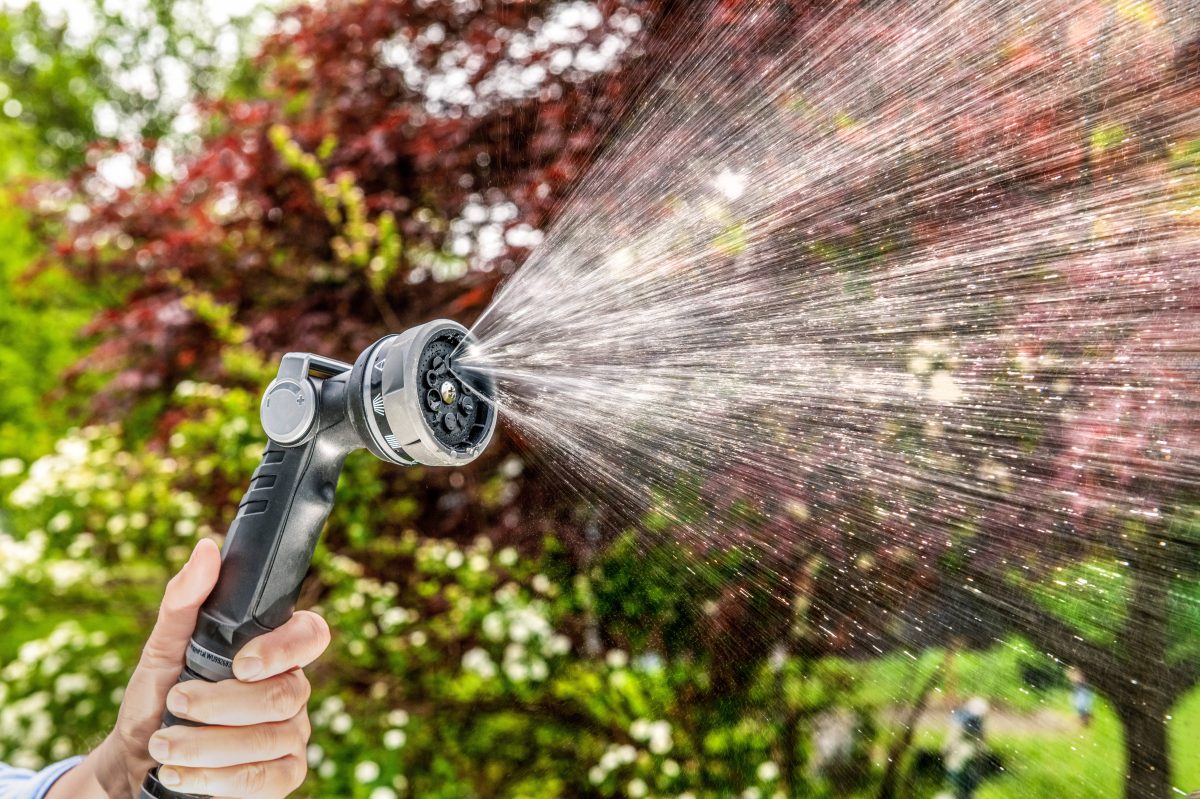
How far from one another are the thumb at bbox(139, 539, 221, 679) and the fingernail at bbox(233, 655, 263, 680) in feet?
0.39

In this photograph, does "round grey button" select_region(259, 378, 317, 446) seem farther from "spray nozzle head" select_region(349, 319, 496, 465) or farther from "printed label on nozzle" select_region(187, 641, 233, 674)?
"printed label on nozzle" select_region(187, 641, 233, 674)

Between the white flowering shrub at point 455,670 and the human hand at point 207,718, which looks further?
the white flowering shrub at point 455,670

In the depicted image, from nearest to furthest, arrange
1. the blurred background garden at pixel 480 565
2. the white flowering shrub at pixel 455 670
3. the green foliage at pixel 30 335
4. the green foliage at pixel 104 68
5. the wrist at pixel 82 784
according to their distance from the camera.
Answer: the wrist at pixel 82 784
the blurred background garden at pixel 480 565
the white flowering shrub at pixel 455 670
the green foliage at pixel 30 335
the green foliage at pixel 104 68

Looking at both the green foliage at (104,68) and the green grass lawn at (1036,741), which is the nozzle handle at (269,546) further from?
the green foliage at (104,68)

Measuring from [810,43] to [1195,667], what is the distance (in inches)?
71.6

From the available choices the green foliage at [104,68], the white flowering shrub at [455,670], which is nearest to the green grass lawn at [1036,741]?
the white flowering shrub at [455,670]

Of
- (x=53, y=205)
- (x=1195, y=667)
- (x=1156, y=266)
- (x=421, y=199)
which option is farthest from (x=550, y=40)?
(x=53, y=205)

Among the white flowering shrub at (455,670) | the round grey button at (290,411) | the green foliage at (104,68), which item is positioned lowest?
the white flowering shrub at (455,670)

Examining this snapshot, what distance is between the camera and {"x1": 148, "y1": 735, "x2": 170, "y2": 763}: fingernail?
1113 mm

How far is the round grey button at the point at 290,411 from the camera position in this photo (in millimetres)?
1195

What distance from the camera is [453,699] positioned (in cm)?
313

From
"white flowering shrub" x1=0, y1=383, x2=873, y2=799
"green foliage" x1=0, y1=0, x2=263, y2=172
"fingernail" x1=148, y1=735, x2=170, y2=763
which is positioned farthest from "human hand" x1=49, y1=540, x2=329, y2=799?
"green foliage" x1=0, y1=0, x2=263, y2=172

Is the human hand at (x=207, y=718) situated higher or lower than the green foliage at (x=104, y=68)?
lower

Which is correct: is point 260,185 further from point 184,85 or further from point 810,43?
point 184,85
